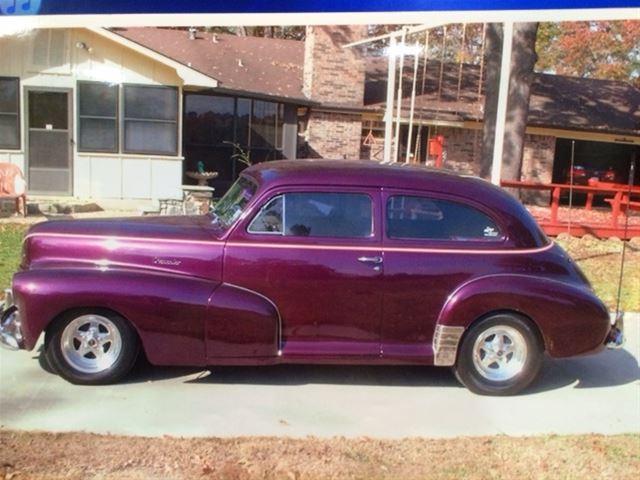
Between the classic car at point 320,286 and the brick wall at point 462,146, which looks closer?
the classic car at point 320,286

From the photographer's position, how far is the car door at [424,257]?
471 centimetres

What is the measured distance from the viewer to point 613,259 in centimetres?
999

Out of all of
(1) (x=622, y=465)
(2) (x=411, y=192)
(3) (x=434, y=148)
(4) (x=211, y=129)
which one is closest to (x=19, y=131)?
(4) (x=211, y=129)

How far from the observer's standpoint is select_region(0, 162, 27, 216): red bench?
9.39 m

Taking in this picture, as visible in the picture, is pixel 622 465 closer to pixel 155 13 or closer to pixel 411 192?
pixel 411 192

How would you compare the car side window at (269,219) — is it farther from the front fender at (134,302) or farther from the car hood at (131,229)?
the front fender at (134,302)

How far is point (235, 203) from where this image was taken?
5016mm

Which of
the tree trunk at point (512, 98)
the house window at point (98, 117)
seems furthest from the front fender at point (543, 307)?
the house window at point (98, 117)

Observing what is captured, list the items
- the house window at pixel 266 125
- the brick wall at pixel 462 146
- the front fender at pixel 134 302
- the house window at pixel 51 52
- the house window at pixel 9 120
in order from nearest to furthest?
the front fender at pixel 134 302
the house window at pixel 51 52
the house window at pixel 9 120
the house window at pixel 266 125
the brick wall at pixel 462 146

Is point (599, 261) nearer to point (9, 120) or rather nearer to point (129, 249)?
point (129, 249)

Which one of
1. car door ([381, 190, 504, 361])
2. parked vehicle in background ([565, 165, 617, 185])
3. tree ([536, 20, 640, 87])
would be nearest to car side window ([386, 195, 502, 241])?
car door ([381, 190, 504, 361])

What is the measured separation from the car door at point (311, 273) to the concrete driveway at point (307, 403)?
0.37 metres

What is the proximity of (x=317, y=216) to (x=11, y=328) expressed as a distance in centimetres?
210

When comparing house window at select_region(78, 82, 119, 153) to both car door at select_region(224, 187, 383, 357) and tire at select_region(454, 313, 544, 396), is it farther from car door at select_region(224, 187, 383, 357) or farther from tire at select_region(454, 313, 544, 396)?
tire at select_region(454, 313, 544, 396)
